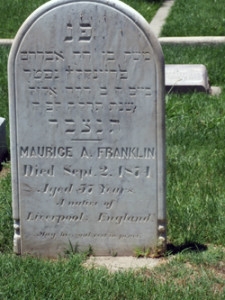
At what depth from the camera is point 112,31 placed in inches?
161

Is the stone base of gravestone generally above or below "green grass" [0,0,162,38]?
below

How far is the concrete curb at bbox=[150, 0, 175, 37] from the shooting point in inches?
442

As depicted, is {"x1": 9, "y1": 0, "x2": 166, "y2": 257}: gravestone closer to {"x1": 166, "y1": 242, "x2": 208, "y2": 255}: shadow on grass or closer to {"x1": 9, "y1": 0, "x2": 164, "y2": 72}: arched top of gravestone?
{"x1": 9, "y1": 0, "x2": 164, "y2": 72}: arched top of gravestone

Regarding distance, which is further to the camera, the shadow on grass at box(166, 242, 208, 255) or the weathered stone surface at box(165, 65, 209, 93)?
the weathered stone surface at box(165, 65, 209, 93)

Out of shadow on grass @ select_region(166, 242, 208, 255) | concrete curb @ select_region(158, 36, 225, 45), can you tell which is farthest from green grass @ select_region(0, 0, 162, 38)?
shadow on grass @ select_region(166, 242, 208, 255)

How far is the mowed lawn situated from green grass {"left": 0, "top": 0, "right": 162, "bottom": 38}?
532 cm

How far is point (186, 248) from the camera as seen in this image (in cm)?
440

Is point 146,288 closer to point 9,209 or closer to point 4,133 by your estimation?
point 9,209

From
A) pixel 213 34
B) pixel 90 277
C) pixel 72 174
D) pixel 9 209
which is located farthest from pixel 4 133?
pixel 213 34

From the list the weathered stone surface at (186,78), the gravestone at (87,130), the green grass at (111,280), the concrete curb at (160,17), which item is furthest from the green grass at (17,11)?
the green grass at (111,280)

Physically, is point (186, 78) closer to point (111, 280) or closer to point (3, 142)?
point (3, 142)

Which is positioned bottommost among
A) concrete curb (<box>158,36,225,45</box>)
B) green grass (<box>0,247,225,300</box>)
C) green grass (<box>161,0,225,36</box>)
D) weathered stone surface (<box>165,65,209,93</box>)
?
green grass (<box>0,247,225,300</box>)

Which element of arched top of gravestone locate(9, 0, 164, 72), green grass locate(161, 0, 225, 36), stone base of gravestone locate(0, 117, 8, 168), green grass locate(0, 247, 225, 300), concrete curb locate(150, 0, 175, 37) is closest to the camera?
green grass locate(0, 247, 225, 300)

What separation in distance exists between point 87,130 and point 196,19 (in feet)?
25.3
